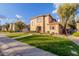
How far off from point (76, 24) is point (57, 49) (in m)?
0.31

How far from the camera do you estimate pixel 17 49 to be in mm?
1815

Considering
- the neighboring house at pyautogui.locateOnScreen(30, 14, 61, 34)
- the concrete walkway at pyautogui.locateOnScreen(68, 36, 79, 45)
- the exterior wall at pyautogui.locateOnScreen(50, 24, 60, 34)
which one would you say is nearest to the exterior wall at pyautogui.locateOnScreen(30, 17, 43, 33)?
the neighboring house at pyautogui.locateOnScreen(30, 14, 61, 34)

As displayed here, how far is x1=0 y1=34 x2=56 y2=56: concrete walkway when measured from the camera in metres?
1.80

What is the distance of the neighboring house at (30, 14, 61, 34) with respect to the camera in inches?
74.5

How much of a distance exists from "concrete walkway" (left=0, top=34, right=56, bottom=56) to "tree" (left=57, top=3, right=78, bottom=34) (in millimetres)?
353

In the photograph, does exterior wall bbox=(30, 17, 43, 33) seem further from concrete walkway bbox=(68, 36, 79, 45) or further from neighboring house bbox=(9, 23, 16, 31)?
concrete walkway bbox=(68, 36, 79, 45)

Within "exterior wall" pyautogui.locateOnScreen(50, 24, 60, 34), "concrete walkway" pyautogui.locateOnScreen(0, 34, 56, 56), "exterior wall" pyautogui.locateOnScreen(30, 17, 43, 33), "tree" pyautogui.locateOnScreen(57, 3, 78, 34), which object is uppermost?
"tree" pyautogui.locateOnScreen(57, 3, 78, 34)

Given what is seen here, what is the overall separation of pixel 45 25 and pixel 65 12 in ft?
0.78

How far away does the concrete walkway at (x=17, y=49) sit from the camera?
5.90 feet

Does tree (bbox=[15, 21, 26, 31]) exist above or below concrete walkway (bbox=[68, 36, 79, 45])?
above

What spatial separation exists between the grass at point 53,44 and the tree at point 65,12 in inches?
5.2

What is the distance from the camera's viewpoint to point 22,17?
1.87 meters

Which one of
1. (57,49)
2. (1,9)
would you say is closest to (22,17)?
(1,9)

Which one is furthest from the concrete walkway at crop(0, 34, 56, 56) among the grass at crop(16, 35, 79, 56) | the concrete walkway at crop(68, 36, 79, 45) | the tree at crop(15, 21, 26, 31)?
the concrete walkway at crop(68, 36, 79, 45)
